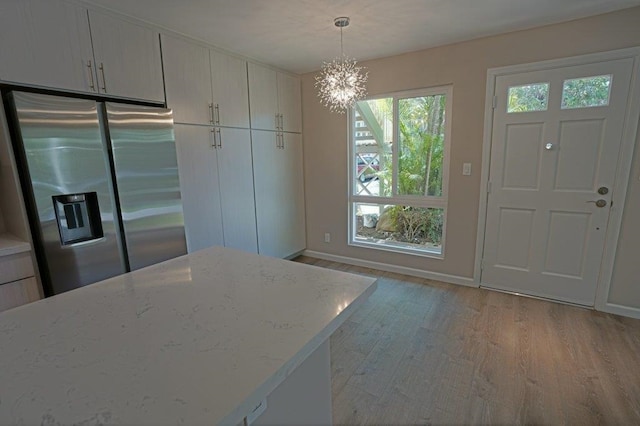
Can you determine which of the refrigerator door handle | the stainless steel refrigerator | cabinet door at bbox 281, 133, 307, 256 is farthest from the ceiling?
the refrigerator door handle

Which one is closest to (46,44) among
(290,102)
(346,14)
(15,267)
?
(15,267)

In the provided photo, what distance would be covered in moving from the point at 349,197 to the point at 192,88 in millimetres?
2119

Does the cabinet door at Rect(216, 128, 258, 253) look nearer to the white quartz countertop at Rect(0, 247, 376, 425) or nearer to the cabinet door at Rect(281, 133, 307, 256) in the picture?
the cabinet door at Rect(281, 133, 307, 256)

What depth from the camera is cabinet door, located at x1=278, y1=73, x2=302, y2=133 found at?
12.0 feet

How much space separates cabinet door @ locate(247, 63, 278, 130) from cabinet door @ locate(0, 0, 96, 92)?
1.49 m

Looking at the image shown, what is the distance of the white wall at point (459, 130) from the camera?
8.13 feet

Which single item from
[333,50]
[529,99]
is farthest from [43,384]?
[529,99]

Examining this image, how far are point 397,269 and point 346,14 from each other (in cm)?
270

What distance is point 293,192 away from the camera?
4031mm

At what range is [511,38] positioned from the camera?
8.96ft

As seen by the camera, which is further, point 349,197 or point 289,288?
point 349,197

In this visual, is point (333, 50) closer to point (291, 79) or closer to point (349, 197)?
point (291, 79)

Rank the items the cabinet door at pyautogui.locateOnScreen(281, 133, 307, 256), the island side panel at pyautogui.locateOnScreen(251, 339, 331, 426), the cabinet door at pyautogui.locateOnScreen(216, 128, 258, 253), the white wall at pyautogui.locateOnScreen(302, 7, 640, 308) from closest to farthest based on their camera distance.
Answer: the island side panel at pyautogui.locateOnScreen(251, 339, 331, 426) → the white wall at pyautogui.locateOnScreen(302, 7, 640, 308) → the cabinet door at pyautogui.locateOnScreen(216, 128, 258, 253) → the cabinet door at pyautogui.locateOnScreen(281, 133, 307, 256)

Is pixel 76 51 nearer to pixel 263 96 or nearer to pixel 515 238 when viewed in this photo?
pixel 263 96
